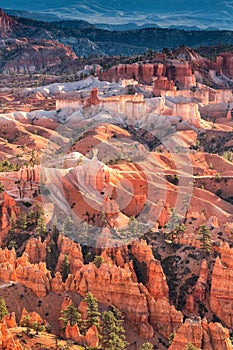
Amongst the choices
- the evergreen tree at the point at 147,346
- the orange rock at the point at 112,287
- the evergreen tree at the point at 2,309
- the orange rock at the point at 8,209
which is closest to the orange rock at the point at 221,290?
the orange rock at the point at 112,287

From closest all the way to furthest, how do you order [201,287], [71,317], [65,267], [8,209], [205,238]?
1. [71,317]
2. [201,287]
3. [65,267]
4. [205,238]
5. [8,209]

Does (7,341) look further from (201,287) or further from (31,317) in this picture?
(201,287)

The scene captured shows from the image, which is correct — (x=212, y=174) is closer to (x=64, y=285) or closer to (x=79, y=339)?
(x=64, y=285)

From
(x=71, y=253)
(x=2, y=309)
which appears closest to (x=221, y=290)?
(x=71, y=253)

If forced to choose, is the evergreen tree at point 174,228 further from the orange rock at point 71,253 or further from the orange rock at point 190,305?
the orange rock at point 71,253

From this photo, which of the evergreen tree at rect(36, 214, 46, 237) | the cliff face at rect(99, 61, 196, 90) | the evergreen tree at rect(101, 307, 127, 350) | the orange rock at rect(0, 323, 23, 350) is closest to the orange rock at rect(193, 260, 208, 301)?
the evergreen tree at rect(101, 307, 127, 350)

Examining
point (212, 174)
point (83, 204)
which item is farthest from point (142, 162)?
point (83, 204)
